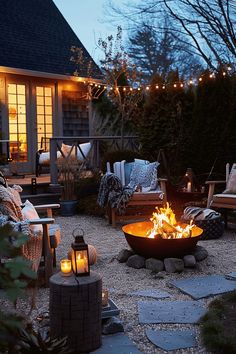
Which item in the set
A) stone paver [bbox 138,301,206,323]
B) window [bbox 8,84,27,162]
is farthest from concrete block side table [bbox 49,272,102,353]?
window [bbox 8,84,27,162]

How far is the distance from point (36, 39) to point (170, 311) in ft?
31.8

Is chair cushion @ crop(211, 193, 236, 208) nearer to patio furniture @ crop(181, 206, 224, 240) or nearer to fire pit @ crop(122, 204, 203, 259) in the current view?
patio furniture @ crop(181, 206, 224, 240)

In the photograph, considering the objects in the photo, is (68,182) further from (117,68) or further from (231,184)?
(117,68)

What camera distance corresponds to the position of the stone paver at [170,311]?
137 inches

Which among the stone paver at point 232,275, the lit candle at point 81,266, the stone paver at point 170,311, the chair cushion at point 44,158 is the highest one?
the chair cushion at point 44,158

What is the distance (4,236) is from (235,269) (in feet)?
12.7

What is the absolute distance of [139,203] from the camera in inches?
283

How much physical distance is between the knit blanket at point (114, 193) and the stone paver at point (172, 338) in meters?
3.83

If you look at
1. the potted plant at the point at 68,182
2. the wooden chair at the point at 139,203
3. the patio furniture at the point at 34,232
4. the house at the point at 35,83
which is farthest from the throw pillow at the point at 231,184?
the house at the point at 35,83

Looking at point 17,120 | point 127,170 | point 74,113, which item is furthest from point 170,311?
point 74,113

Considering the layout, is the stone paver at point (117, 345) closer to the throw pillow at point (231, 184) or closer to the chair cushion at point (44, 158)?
the throw pillow at point (231, 184)

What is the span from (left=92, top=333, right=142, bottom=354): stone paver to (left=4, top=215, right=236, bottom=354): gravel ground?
63 millimetres

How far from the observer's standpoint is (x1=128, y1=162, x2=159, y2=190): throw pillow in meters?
7.62

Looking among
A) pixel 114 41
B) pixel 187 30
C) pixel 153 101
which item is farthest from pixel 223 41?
pixel 153 101
